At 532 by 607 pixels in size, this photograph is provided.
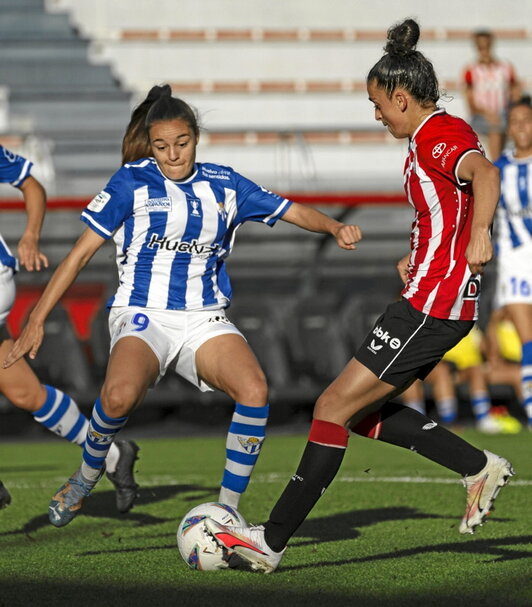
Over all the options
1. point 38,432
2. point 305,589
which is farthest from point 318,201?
point 305,589

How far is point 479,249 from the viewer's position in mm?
3893

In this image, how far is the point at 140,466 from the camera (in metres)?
8.80

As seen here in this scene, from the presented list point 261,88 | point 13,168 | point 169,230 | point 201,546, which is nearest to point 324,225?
point 169,230

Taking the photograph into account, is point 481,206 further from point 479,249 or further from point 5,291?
point 5,291

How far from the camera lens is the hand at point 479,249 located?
3.89 metres

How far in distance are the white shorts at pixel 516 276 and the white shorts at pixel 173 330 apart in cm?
415

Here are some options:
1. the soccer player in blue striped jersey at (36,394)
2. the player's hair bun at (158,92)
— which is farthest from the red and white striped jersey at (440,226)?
the soccer player in blue striped jersey at (36,394)

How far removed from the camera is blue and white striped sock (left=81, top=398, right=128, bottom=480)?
505cm

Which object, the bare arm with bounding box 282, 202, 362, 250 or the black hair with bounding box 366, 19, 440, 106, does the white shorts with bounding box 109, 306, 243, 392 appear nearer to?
the bare arm with bounding box 282, 202, 362, 250

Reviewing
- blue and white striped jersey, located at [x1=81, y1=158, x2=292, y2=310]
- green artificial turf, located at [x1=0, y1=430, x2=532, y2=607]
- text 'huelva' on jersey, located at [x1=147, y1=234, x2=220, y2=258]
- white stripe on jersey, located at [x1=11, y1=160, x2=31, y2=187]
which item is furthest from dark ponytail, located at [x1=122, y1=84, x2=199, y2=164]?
green artificial turf, located at [x1=0, y1=430, x2=532, y2=607]

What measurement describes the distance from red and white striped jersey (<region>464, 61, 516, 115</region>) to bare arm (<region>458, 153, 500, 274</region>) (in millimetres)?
11111

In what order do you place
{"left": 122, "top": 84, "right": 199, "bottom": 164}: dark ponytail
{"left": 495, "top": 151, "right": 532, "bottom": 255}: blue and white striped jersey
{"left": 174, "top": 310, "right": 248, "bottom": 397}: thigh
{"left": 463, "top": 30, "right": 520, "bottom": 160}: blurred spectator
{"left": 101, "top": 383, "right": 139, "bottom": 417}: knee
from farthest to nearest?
1. {"left": 463, "top": 30, "right": 520, "bottom": 160}: blurred spectator
2. {"left": 495, "top": 151, "right": 532, "bottom": 255}: blue and white striped jersey
3. {"left": 122, "top": 84, "right": 199, "bottom": 164}: dark ponytail
4. {"left": 174, "top": 310, "right": 248, "bottom": 397}: thigh
5. {"left": 101, "top": 383, "right": 139, "bottom": 417}: knee

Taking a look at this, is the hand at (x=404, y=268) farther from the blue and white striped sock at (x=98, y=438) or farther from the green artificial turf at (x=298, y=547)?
the blue and white striped sock at (x=98, y=438)

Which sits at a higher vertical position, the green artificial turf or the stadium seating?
the stadium seating
